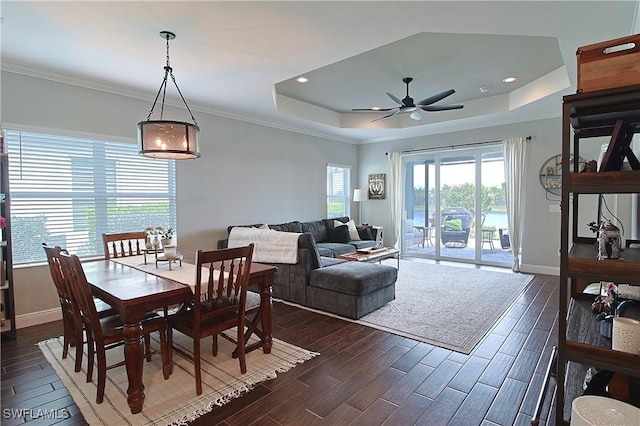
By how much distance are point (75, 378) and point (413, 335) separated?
112 inches

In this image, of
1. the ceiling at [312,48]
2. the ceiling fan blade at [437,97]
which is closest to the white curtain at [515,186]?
the ceiling at [312,48]

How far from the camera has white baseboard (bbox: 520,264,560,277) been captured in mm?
5697

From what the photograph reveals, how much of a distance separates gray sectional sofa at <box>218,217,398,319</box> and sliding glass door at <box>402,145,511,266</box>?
333cm

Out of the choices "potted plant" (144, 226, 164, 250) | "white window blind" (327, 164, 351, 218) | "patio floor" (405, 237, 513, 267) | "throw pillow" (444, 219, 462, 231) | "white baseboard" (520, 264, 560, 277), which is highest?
Result: "white window blind" (327, 164, 351, 218)

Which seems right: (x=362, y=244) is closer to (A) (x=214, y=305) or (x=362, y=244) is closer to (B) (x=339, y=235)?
(B) (x=339, y=235)

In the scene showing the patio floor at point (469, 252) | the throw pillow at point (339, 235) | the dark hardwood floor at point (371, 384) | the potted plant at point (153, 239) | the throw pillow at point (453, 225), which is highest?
the potted plant at point (153, 239)

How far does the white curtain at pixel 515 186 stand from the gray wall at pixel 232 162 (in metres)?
0.14

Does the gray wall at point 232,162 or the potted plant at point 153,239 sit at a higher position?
the gray wall at point 232,162

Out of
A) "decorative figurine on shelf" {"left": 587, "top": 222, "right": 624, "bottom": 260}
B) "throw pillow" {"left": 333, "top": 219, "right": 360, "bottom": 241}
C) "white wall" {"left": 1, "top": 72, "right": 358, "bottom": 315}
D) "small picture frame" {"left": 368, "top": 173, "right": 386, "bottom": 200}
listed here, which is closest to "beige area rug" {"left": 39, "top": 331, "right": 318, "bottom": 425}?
"white wall" {"left": 1, "top": 72, "right": 358, "bottom": 315}

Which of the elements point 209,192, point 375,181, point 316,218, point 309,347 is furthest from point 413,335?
point 375,181

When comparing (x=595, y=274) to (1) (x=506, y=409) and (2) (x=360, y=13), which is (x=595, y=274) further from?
(2) (x=360, y=13)

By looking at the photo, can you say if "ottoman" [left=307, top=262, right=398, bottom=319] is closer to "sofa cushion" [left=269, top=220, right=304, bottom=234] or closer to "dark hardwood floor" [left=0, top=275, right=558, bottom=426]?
"dark hardwood floor" [left=0, top=275, right=558, bottom=426]

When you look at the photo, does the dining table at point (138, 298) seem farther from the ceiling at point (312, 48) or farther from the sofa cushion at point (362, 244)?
the sofa cushion at point (362, 244)

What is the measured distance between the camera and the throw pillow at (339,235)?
664 cm
